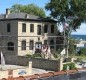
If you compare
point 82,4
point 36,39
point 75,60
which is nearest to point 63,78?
point 75,60

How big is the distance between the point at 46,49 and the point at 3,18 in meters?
11.4

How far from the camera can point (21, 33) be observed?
6831 cm

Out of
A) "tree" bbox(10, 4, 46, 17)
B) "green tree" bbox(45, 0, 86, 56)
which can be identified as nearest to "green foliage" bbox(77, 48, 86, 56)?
"green tree" bbox(45, 0, 86, 56)

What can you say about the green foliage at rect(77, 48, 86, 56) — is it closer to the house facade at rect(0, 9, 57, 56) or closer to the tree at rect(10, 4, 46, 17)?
the house facade at rect(0, 9, 57, 56)

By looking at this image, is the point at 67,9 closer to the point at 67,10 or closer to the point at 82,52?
the point at 67,10

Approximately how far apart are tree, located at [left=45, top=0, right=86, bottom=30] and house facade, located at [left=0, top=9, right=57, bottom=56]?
4.83m

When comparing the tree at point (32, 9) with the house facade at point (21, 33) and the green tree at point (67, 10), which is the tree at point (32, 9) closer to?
the green tree at point (67, 10)

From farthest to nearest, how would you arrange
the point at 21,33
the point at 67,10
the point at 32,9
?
the point at 32,9 → the point at 67,10 → the point at 21,33

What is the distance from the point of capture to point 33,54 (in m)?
66.8

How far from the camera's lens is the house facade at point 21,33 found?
67500mm

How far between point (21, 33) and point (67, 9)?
13.9m

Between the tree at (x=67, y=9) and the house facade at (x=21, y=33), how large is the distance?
15.8 feet

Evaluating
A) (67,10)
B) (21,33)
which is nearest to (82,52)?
(67,10)

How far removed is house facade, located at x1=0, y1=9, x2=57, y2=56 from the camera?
67.5m
